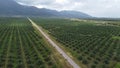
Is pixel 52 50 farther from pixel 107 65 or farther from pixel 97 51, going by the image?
pixel 107 65

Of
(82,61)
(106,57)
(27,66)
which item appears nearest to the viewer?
(27,66)

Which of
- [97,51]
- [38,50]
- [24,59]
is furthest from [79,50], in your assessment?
[24,59]

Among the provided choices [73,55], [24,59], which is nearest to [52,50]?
[73,55]

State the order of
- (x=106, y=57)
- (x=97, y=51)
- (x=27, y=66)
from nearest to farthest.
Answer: (x=27, y=66)
(x=106, y=57)
(x=97, y=51)

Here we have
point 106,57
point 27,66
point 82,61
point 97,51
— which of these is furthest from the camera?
point 97,51

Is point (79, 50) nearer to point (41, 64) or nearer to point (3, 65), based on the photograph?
point (41, 64)

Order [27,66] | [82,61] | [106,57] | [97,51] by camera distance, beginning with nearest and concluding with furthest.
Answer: [27,66] < [82,61] < [106,57] < [97,51]

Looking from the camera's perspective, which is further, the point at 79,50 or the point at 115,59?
the point at 79,50

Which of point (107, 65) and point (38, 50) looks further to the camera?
point (38, 50)
